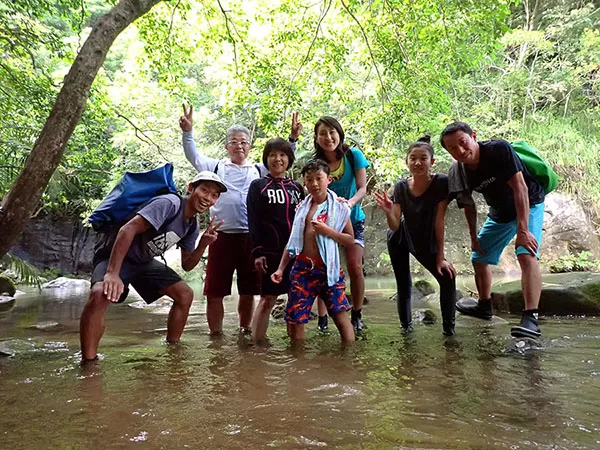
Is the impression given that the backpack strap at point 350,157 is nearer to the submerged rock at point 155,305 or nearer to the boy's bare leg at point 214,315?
the boy's bare leg at point 214,315

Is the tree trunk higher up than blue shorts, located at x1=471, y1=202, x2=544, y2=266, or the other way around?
the tree trunk

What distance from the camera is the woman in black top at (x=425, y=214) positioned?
385cm

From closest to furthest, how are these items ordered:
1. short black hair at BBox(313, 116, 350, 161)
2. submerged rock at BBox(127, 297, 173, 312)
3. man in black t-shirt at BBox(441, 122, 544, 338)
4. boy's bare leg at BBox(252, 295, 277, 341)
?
1. man in black t-shirt at BBox(441, 122, 544, 338)
2. boy's bare leg at BBox(252, 295, 277, 341)
3. short black hair at BBox(313, 116, 350, 161)
4. submerged rock at BBox(127, 297, 173, 312)

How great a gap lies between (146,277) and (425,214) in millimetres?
2474

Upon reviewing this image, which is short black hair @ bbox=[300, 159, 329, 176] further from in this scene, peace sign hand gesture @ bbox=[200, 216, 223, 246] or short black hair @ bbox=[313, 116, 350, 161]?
peace sign hand gesture @ bbox=[200, 216, 223, 246]

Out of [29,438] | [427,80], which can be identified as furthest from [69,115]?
[427,80]

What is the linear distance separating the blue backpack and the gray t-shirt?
144mm

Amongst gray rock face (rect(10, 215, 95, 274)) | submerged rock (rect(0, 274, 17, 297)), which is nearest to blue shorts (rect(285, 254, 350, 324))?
submerged rock (rect(0, 274, 17, 297))

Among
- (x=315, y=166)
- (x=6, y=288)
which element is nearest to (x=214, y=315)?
(x=315, y=166)

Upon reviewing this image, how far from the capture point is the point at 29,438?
1.65 metres

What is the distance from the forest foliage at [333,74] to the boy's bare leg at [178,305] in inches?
118

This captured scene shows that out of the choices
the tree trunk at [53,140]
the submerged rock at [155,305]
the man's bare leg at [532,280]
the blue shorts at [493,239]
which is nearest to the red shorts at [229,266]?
the tree trunk at [53,140]

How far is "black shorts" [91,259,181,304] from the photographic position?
333 cm

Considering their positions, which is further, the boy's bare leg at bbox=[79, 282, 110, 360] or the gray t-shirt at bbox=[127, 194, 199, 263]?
the gray t-shirt at bbox=[127, 194, 199, 263]
